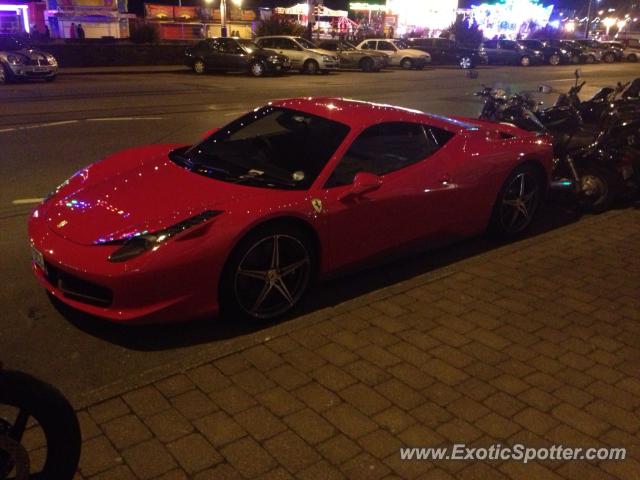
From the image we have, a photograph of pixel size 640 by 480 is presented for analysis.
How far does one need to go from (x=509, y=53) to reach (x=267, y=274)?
37065 mm

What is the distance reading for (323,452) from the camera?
2869mm

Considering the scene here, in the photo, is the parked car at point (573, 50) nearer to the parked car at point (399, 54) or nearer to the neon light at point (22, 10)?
the parked car at point (399, 54)

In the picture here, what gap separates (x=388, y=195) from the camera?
454cm

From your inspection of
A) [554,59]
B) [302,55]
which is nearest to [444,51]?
[554,59]

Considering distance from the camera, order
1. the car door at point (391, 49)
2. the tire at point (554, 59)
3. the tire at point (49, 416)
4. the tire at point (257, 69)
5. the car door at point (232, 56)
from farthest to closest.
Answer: the tire at point (554, 59), the car door at point (391, 49), the car door at point (232, 56), the tire at point (257, 69), the tire at point (49, 416)

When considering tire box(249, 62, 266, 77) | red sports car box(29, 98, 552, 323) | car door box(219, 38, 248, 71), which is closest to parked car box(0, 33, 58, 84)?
car door box(219, 38, 248, 71)

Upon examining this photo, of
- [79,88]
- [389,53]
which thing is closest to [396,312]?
[79,88]

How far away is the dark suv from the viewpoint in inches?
929

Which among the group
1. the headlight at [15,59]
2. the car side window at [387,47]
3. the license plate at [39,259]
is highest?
the car side window at [387,47]

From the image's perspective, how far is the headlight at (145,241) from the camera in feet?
11.6

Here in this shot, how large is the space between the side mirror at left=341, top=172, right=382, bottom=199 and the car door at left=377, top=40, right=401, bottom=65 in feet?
90.4

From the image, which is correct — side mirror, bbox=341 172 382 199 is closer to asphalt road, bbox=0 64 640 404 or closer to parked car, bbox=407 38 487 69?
asphalt road, bbox=0 64 640 404

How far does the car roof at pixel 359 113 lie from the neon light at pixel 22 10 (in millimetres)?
34434

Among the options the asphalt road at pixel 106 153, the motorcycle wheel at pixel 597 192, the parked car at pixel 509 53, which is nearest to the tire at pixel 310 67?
the asphalt road at pixel 106 153
